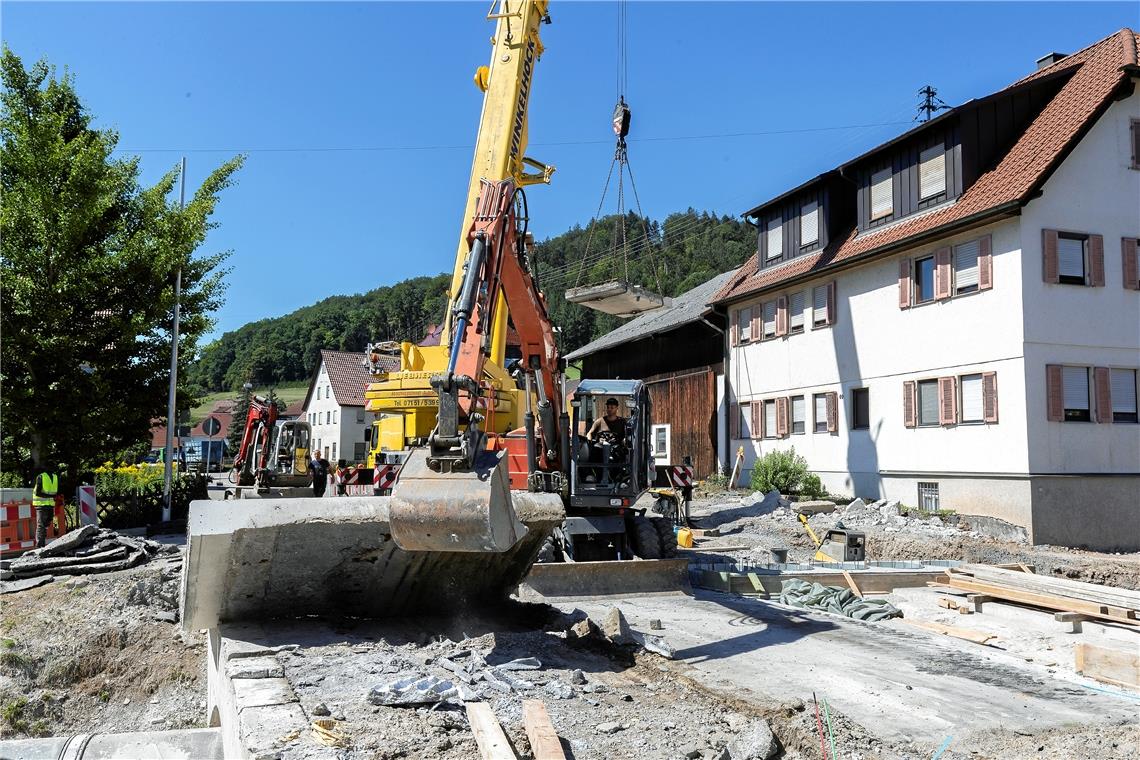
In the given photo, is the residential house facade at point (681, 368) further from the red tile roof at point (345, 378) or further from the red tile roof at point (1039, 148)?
the red tile roof at point (345, 378)

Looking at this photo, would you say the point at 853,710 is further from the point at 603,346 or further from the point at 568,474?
the point at 603,346

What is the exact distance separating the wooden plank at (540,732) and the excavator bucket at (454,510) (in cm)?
124

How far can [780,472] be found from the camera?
21672mm

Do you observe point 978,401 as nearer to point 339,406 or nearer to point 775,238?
point 775,238

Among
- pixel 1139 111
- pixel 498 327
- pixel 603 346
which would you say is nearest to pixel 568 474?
pixel 498 327

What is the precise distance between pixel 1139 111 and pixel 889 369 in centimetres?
723

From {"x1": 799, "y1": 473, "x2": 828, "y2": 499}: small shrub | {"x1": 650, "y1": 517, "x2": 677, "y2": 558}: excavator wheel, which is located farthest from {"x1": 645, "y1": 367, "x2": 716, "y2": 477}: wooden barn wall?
{"x1": 650, "y1": 517, "x2": 677, "y2": 558}: excavator wheel

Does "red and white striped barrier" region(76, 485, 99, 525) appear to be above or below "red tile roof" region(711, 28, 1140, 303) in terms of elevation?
below

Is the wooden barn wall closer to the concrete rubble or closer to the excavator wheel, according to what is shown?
the excavator wheel

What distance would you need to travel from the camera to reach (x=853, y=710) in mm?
6102

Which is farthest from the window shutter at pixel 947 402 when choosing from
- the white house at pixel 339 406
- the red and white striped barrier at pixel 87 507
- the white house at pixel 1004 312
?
the white house at pixel 339 406

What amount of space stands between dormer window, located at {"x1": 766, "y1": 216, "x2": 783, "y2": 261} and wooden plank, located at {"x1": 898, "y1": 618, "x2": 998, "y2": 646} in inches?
655

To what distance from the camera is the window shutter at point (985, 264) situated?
17.2 m

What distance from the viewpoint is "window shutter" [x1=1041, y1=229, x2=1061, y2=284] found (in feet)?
54.5
